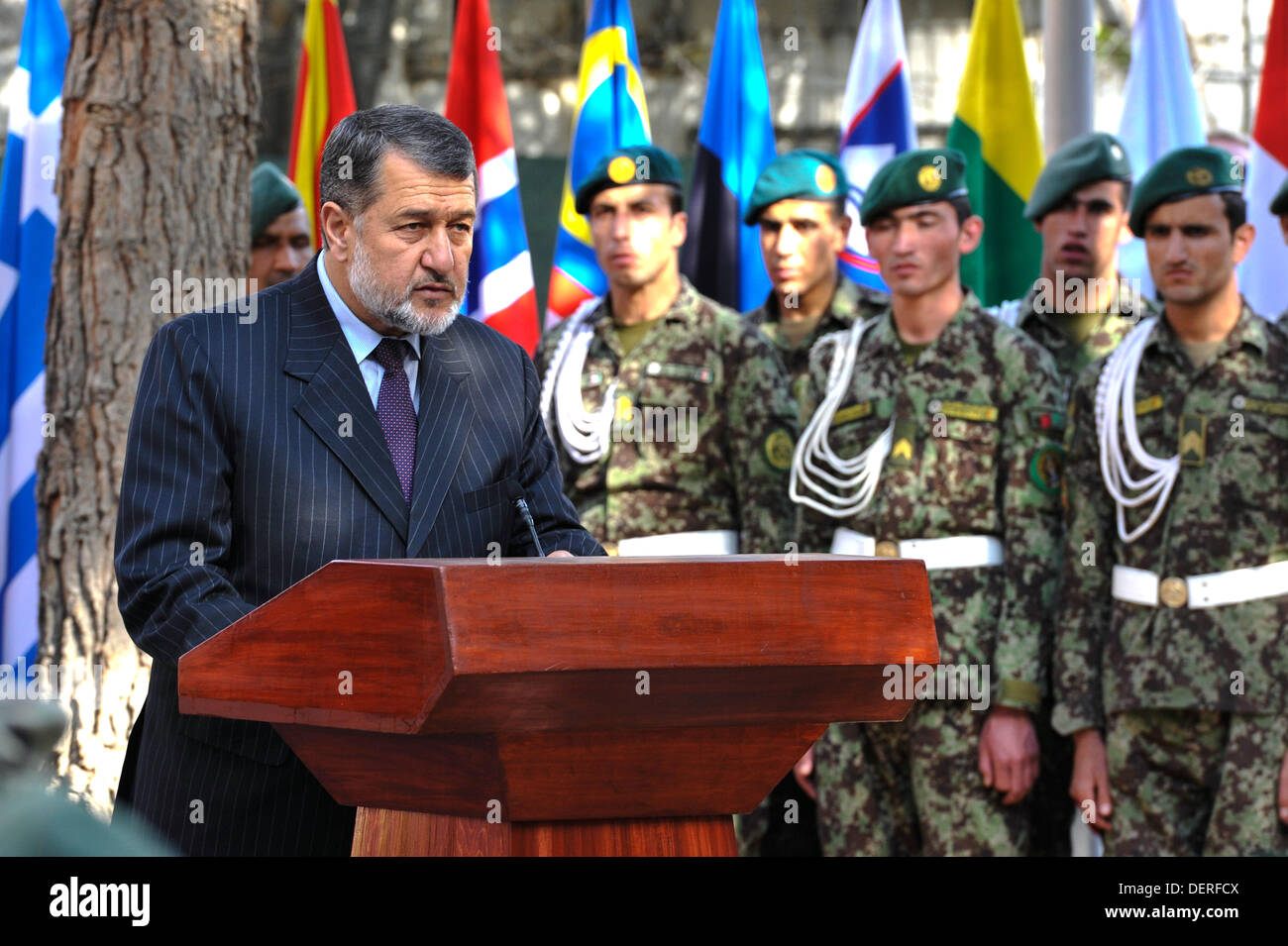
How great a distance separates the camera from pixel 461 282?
244cm

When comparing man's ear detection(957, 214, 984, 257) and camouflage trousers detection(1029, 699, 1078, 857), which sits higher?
man's ear detection(957, 214, 984, 257)

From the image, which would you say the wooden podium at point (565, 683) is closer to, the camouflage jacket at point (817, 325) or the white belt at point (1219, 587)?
the white belt at point (1219, 587)

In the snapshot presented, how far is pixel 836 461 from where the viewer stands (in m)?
4.53

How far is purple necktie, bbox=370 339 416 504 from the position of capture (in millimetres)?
2383

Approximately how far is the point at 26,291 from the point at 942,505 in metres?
3.48

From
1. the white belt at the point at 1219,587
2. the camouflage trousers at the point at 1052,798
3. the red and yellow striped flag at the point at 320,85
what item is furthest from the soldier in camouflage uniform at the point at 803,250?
the red and yellow striped flag at the point at 320,85

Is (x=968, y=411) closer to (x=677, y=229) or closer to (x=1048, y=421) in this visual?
(x=1048, y=421)

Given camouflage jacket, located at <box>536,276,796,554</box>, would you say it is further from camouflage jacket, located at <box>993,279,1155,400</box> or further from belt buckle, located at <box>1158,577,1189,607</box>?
belt buckle, located at <box>1158,577,1189,607</box>

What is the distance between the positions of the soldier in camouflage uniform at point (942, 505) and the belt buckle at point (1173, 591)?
34 cm

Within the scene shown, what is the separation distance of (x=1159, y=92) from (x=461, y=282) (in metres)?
4.61

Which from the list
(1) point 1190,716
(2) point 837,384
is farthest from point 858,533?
(1) point 1190,716

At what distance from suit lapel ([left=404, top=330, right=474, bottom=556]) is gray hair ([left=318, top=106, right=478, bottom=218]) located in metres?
0.27

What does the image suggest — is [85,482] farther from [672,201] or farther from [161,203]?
[672,201]

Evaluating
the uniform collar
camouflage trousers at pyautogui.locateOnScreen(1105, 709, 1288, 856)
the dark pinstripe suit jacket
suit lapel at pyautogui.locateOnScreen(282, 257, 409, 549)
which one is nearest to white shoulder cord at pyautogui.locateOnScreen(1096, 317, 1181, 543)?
camouflage trousers at pyautogui.locateOnScreen(1105, 709, 1288, 856)
